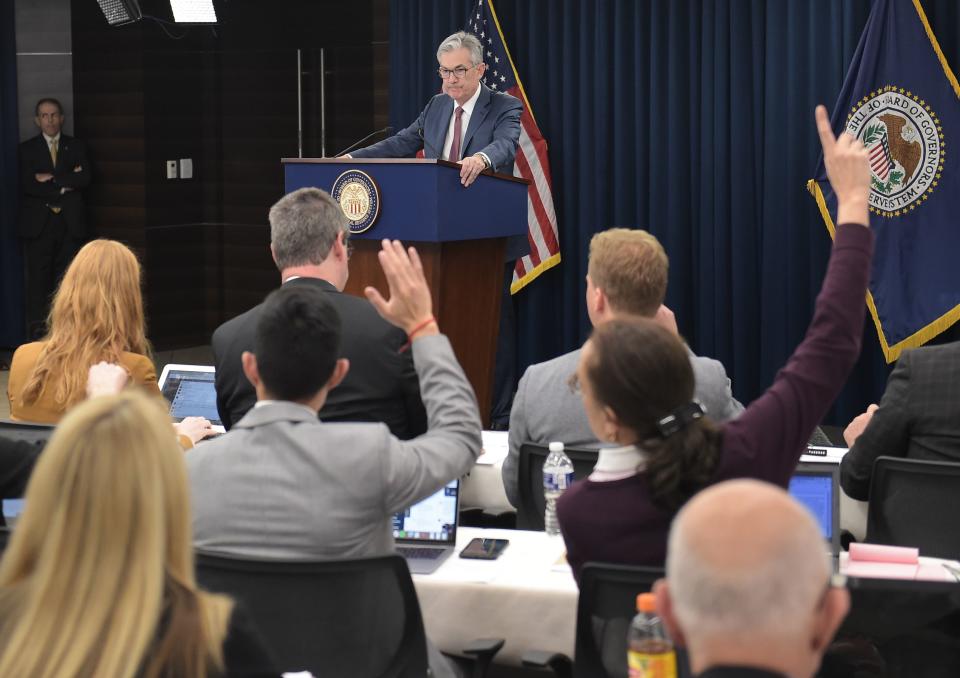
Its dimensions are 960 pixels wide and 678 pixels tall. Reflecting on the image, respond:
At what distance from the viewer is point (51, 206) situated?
404 inches

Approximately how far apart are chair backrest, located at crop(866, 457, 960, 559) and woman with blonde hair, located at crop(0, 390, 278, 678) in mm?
2124

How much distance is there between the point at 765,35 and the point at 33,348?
486cm

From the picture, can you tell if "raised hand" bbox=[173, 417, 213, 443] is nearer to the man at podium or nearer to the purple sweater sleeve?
the purple sweater sleeve

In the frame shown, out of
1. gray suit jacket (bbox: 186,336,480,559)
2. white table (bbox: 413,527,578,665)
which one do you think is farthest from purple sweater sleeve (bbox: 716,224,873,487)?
white table (bbox: 413,527,578,665)

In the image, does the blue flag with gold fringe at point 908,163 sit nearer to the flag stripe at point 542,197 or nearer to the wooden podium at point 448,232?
the flag stripe at point 542,197

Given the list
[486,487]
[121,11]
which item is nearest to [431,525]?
[486,487]

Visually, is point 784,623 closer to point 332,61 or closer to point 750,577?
point 750,577

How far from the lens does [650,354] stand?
2199 millimetres

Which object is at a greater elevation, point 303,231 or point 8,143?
point 8,143

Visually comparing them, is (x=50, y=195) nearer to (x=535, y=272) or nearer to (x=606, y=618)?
(x=535, y=272)

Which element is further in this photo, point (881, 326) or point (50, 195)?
point (50, 195)

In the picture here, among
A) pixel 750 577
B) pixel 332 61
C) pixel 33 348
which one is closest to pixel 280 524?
pixel 750 577

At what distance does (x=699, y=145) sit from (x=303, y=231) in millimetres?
4406

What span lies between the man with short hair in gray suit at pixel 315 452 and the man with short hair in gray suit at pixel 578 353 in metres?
0.80
